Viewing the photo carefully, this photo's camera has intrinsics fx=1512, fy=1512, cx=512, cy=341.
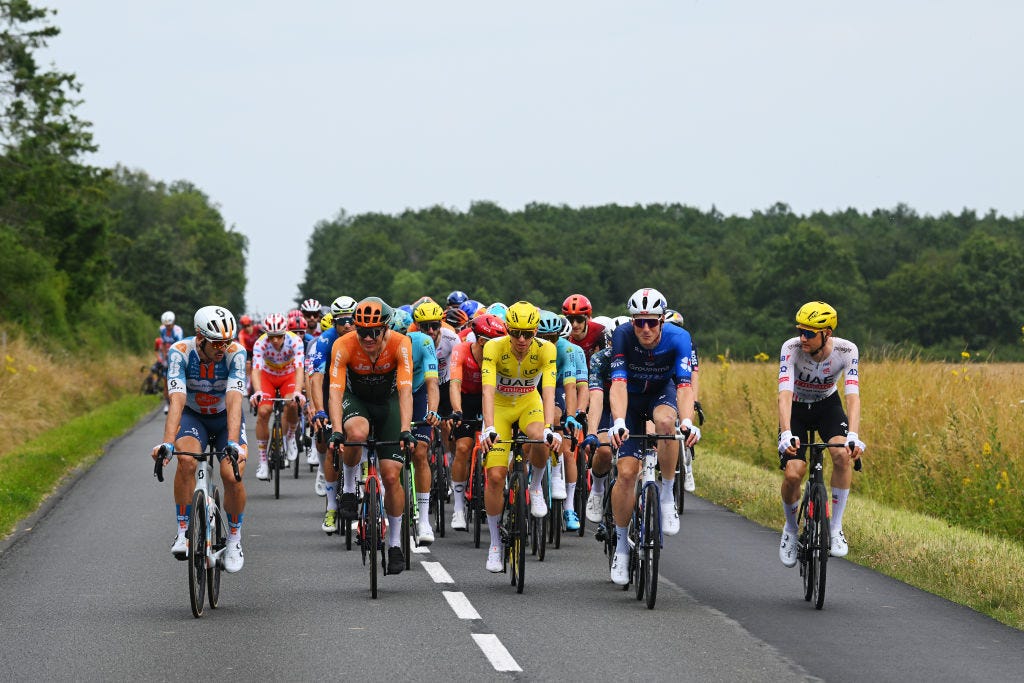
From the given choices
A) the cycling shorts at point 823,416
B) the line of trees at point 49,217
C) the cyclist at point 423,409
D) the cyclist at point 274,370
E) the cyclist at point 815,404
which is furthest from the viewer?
the line of trees at point 49,217

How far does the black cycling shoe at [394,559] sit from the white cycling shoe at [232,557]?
109 cm

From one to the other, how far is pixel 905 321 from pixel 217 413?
98376mm

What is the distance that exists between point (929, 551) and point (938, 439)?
5.16 metres

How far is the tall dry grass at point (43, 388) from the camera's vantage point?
26794 mm

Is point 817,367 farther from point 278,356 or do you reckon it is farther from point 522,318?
point 278,356

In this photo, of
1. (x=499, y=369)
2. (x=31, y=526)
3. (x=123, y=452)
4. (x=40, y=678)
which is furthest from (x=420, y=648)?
(x=123, y=452)

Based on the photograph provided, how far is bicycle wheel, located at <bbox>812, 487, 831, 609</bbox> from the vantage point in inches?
406

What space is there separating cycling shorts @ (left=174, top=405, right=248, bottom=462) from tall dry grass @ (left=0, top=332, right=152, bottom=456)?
43.3 ft

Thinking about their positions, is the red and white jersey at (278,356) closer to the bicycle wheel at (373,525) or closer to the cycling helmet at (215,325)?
the bicycle wheel at (373,525)

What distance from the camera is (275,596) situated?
10.9m

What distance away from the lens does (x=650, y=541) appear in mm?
10273

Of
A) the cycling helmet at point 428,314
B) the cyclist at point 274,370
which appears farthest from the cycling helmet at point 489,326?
the cyclist at point 274,370

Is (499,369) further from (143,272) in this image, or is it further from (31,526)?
(143,272)

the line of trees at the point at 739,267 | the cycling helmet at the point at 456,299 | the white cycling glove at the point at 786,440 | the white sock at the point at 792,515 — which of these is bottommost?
Answer: the white sock at the point at 792,515
